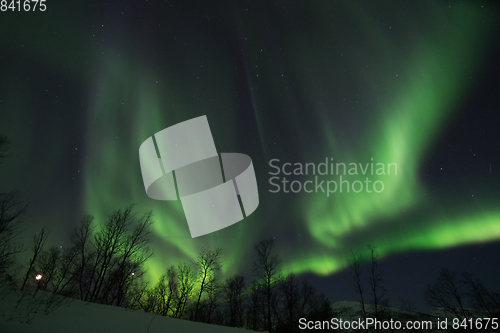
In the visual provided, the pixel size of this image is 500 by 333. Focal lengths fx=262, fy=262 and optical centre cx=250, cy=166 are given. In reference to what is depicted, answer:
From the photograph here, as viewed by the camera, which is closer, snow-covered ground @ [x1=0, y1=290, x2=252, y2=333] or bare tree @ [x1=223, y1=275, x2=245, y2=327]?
snow-covered ground @ [x1=0, y1=290, x2=252, y2=333]

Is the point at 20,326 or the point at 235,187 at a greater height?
the point at 235,187

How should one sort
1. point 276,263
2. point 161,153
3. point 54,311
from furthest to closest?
point 276,263, point 161,153, point 54,311

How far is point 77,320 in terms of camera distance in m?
9.88

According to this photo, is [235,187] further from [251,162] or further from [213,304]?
[213,304]

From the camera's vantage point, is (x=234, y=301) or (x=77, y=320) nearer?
(x=77, y=320)

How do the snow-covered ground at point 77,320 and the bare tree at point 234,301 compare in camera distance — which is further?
the bare tree at point 234,301

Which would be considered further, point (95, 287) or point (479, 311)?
point (479, 311)

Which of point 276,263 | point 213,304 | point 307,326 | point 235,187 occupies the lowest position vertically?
point 307,326

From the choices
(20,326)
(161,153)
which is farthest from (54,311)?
(161,153)

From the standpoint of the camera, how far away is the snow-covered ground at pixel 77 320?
8617mm

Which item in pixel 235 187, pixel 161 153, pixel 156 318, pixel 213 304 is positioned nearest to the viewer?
pixel 156 318

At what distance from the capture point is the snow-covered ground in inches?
339

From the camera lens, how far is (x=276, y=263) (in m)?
29.4

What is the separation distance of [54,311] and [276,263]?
22.6m
